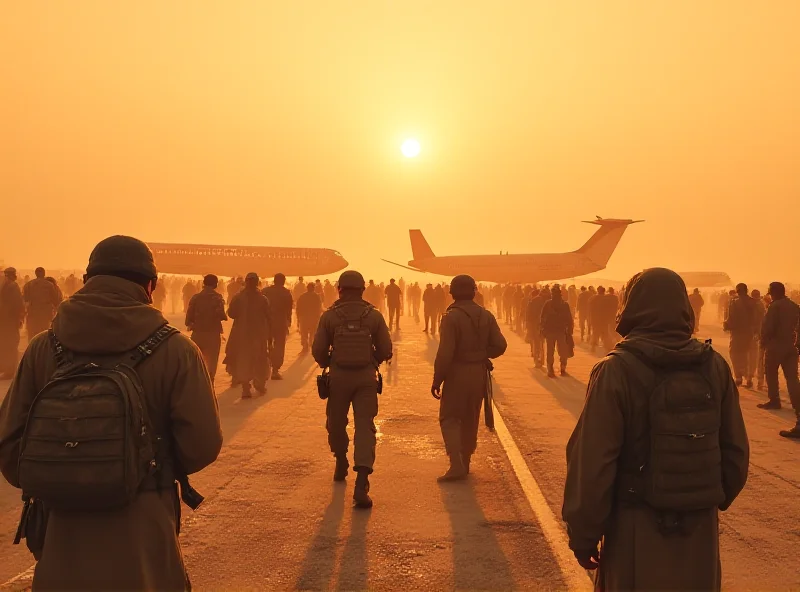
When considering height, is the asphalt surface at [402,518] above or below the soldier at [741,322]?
below

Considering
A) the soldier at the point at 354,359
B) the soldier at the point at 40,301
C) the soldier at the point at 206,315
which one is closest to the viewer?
the soldier at the point at 354,359

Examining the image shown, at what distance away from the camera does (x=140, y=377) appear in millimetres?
2686

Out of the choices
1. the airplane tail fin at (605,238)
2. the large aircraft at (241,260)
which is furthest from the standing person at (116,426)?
the airplane tail fin at (605,238)

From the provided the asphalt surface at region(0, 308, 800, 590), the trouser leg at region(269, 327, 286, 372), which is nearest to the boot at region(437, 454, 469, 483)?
the asphalt surface at region(0, 308, 800, 590)

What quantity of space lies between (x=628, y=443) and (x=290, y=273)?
53.2 m

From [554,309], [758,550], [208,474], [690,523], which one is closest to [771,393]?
[554,309]

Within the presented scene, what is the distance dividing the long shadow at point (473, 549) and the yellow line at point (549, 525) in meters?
0.38

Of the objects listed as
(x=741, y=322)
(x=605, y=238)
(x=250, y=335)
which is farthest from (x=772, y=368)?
(x=605, y=238)

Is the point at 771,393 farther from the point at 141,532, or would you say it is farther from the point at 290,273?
the point at 290,273

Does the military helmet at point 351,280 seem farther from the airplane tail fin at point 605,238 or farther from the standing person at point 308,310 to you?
the airplane tail fin at point 605,238

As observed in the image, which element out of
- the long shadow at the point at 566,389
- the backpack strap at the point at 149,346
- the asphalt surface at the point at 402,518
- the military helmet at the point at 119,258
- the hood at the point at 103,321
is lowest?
the long shadow at the point at 566,389

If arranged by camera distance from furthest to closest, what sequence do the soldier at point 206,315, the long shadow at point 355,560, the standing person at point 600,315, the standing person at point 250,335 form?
the standing person at point 600,315, the standing person at point 250,335, the soldier at point 206,315, the long shadow at point 355,560

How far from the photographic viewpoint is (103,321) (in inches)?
103

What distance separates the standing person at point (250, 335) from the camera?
12172 mm
